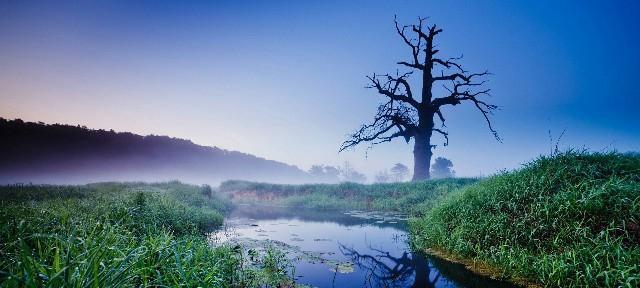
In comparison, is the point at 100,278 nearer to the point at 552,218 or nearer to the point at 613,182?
the point at 552,218

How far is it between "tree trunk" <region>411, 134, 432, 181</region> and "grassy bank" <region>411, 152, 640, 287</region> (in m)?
16.3

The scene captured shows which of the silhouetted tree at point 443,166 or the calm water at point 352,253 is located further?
the silhouetted tree at point 443,166

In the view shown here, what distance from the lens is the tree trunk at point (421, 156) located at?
88.6ft

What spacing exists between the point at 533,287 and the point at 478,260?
166cm

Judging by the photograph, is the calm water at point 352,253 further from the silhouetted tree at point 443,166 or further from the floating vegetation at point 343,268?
the silhouetted tree at point 443,166

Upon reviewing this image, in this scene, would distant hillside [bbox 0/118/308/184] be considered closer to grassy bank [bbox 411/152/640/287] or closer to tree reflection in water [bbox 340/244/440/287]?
tree reflection in water [bbox 340/244/440/287]

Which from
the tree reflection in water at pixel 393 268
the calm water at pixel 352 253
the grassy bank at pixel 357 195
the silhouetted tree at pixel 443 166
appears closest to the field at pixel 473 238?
the calm water at pixel 352 253

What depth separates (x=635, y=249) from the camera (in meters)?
5.68

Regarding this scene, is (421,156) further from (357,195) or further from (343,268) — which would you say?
(343,268)

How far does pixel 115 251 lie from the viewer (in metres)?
4.75

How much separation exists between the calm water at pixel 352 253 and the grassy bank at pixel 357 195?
4.91 metres

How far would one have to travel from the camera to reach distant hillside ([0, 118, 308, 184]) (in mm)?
45125

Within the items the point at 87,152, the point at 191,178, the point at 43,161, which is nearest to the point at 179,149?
the point at 191,178

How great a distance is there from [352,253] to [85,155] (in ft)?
212
